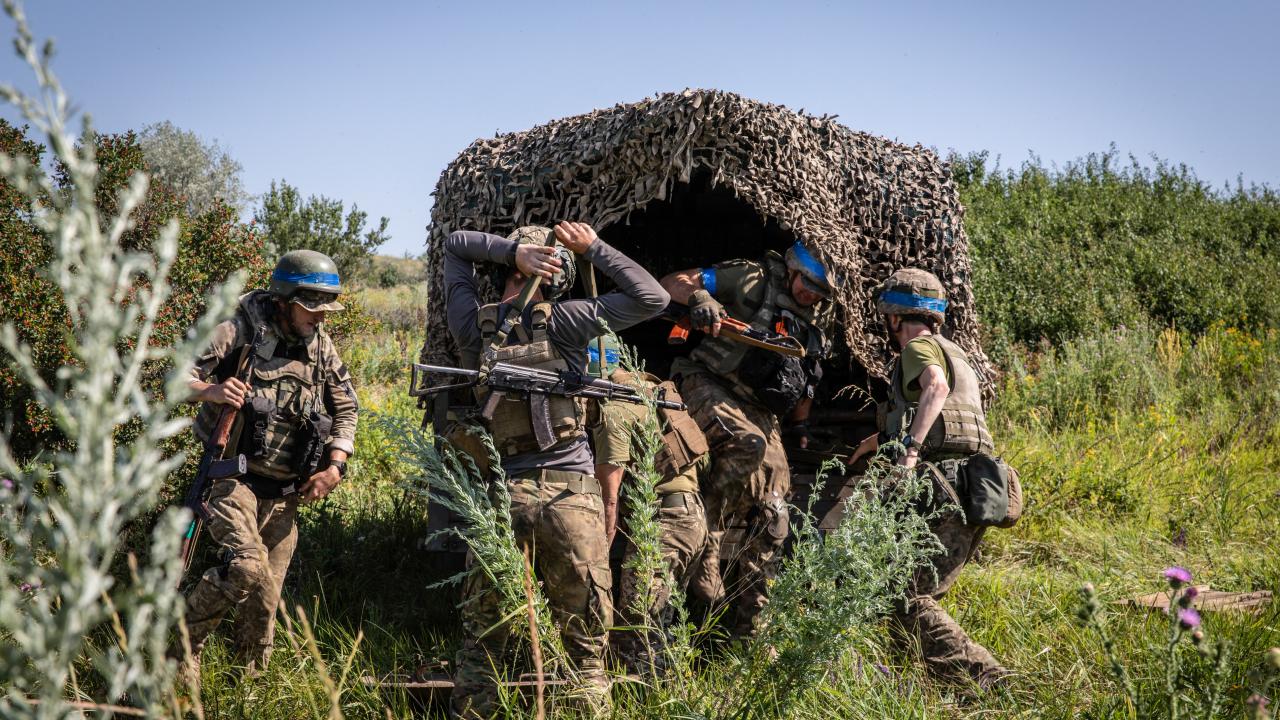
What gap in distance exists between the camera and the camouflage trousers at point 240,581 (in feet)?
14.1

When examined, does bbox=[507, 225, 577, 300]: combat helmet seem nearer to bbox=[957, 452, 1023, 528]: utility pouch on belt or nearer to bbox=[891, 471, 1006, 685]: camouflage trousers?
bbox=[891, 471, 1006, 685]: camouflage trousers

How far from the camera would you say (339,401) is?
4.82 meters

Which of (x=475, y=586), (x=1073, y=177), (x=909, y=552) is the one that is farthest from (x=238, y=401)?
(x=1073, y=177)

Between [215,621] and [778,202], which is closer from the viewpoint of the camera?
[215,621]

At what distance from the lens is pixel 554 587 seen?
3.95 metres

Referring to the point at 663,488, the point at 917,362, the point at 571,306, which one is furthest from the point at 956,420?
the point at 571,306

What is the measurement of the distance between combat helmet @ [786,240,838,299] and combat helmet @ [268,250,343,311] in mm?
2598

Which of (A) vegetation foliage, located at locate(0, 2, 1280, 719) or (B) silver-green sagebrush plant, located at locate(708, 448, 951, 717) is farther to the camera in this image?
(B) silver-green sagebrush plant, located at locate(708, 448, 951, 717)

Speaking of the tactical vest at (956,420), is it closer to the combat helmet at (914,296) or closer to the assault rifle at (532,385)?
the combat helmet at (914,296)

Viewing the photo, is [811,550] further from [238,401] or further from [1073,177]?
[1073,177]

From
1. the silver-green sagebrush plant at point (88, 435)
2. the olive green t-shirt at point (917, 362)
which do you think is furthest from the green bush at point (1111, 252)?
the silver-green sagebrush plant at point (88, 435)

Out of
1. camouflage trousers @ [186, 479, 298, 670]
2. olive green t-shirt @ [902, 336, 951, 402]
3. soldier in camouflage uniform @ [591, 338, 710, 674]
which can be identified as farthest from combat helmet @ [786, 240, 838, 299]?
camouflage trousers @ [186, 479, 298, 670]

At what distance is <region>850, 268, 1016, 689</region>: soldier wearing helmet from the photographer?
14.8 ft

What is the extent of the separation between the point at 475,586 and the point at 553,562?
352 mm
